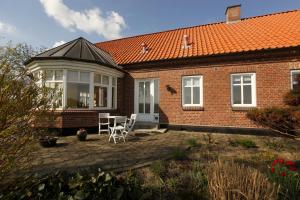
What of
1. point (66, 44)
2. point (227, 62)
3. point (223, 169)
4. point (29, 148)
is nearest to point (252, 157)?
point (223, 169)

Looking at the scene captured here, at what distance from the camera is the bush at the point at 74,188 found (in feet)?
9.11

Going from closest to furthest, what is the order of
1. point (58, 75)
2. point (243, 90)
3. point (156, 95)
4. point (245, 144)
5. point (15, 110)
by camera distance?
point (15, 110) < point (245, 144) < point (58, 75) < point (243, 90) < point (156, 95)

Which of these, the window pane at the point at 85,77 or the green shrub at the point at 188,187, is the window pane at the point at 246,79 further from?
the window pane at the point at 85,77

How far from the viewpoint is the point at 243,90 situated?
9711 mm

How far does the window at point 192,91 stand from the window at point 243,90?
1.67 meters

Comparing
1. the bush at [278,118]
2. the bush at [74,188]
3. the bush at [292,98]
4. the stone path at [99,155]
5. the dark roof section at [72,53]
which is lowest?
the stone path at [99,155]

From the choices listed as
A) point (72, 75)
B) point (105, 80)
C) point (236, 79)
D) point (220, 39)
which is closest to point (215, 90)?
point (236, 79)

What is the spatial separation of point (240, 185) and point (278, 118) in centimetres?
616

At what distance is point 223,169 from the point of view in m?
2.83

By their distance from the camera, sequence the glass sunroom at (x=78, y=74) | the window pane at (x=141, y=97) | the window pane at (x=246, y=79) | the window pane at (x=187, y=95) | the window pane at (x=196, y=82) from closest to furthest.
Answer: the glass sunroom at (x=78, y=74)
the window pane at (x=246, y=79)
the window pane at (x=196, y=82)
the window pane at (x=187, y=95)
the window pane at (x=141, y=97)

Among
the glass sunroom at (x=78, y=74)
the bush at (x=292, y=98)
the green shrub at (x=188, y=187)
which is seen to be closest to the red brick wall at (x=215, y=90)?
the bush at (x=292, y=98)

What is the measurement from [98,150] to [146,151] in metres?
1.62

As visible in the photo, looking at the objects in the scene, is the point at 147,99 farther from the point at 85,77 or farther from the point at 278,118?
the point at 278,118

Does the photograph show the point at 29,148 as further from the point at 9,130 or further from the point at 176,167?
the point at 176,167
